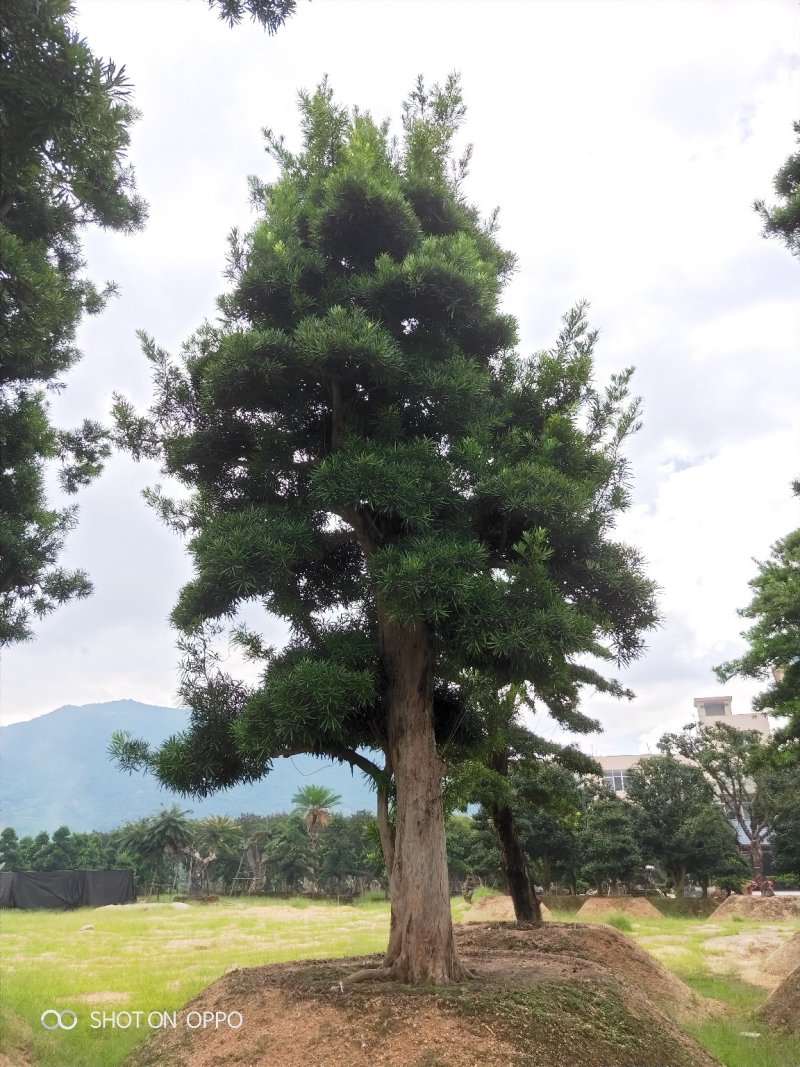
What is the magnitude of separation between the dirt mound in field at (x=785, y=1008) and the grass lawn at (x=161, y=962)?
0.25m

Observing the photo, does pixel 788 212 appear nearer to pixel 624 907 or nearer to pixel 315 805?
pixel 624 907

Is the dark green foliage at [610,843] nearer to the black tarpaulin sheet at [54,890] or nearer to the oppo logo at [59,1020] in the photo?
the black tarpaulin sheet at [54,890]

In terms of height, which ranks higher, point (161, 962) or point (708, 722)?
point (708, 722)

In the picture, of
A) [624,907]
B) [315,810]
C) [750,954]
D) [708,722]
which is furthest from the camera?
[708,722]

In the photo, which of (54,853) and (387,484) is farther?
(54,853)

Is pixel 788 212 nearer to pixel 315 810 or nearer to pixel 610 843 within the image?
pixel 610 843

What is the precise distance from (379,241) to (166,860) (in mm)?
52575

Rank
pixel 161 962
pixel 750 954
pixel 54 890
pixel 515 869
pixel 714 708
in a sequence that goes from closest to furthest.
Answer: pixel 515 869, pixel 161 962, pixel 750 954, pixel 54 890, pixel 714 708

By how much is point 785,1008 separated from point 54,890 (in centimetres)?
3415

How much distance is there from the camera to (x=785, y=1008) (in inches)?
309

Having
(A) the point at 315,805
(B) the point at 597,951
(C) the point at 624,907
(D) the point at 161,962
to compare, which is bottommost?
(C) the point at 624,907

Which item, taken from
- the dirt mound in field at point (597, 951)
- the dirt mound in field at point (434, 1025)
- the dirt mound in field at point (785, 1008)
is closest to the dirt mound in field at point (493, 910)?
the dirt mound in field at point (597, 951)

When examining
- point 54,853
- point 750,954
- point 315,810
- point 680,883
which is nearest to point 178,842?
point 54,853

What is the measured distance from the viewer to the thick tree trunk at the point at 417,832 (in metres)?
5.98
